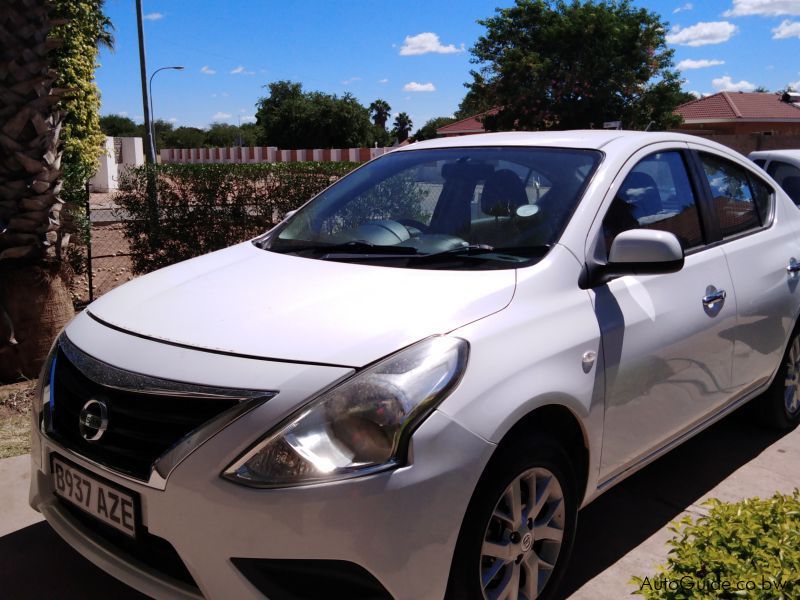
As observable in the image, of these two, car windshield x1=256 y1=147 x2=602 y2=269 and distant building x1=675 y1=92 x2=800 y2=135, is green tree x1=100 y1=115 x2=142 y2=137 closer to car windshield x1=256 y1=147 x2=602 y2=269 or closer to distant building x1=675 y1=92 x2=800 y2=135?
distant building x1=675 y1=92 x2=800 y2=135

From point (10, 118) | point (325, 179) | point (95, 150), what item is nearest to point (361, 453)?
point (10, 118)

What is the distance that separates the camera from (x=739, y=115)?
4172cm

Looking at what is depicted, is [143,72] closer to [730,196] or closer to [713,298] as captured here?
[730,196]

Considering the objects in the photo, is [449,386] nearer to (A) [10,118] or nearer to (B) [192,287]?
(B) [192,287]

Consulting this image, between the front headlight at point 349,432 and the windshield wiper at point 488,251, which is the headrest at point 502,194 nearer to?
the windshield wiper at point 488,251

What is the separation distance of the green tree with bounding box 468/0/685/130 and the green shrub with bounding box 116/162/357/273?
91.7ft

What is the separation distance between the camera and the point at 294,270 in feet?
9.68

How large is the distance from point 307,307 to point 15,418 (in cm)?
313

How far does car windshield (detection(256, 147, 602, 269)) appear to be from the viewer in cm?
294

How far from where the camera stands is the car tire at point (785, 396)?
171 inches

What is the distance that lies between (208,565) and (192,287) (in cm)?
113

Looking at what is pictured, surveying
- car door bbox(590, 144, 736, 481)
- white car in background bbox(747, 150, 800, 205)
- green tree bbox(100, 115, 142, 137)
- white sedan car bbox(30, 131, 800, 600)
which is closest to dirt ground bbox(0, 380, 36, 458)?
white sedan car bbox(30, 131, 800, 600)

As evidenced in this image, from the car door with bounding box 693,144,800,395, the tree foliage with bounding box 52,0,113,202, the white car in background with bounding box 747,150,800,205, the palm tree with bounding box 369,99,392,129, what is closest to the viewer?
the car door with bounding box 693,144,800,395

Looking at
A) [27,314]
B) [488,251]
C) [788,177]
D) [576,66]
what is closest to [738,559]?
[488,251]
